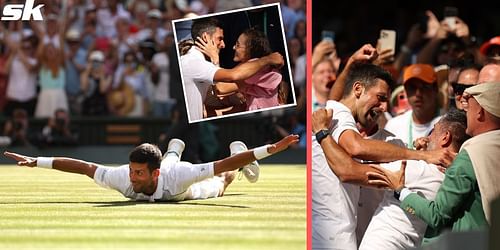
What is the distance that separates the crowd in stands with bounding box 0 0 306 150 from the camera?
18.2ft

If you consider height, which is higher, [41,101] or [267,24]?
[267,24]

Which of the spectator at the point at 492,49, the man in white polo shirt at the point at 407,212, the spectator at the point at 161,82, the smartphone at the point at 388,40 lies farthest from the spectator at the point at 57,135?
the spectator at the point at 492,49

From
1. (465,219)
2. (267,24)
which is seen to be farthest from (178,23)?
(465,219)

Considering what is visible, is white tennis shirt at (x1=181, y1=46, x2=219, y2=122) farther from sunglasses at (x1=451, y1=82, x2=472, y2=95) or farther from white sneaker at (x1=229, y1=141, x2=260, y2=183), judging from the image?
sunglasses at (x1=451, y1=82, x2=472, y2=95)

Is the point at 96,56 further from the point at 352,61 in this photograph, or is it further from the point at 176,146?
the point at 352,61

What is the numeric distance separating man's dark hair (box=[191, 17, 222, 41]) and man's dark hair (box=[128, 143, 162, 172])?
0.60 m

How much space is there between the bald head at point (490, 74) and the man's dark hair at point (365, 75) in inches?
24.0

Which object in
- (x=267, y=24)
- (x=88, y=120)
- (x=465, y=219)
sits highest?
(x=267, y=24)

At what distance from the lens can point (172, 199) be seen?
5.53 m

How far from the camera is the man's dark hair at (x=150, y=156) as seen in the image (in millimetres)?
5555

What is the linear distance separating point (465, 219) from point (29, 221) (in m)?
2.10

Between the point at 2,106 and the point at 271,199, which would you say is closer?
the point at 271,199

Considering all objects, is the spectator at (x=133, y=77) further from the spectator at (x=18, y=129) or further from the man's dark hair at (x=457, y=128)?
the man's dark hair at (x=457, y=128)

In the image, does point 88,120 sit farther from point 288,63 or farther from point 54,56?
point 288,63
